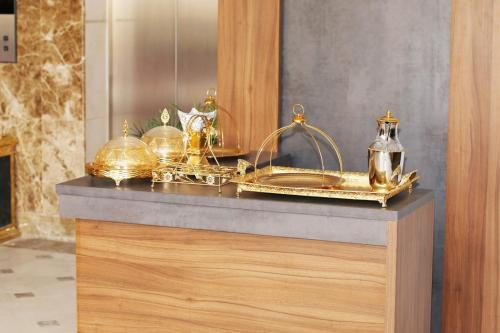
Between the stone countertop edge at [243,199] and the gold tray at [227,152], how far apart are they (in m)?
0.72

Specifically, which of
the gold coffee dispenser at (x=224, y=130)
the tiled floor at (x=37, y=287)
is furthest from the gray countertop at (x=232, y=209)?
the tiled floor at (x=37, y=287)

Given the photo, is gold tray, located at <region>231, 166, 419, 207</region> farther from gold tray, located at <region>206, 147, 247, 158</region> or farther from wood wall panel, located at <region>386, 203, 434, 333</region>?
gold tray, located at <region>206, 147, 247, 158</region>

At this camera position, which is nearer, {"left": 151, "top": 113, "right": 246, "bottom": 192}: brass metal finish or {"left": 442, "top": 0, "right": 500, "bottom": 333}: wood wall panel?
{"left": 151, "top": 113, "right": 246, "bottom": 192}: brass metal finish

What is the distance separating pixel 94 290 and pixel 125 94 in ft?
11.4

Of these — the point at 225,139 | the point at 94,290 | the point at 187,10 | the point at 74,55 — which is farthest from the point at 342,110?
the point at 74,55

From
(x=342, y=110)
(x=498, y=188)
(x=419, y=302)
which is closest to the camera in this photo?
(x=419, y=302)

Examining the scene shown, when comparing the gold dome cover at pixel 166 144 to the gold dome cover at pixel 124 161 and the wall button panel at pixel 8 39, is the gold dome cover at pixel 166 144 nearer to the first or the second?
the gold dome cover at pixel 124 161

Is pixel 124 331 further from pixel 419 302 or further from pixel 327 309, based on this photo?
pixel 419 302

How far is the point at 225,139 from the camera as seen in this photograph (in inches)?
185

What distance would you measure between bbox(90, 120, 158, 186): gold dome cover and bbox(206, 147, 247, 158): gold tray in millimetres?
602

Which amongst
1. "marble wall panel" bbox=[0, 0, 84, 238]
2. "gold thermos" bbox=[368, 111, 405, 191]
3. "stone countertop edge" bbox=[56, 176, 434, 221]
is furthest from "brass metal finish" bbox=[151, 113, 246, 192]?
"marble wall panel" bbox=[0, 0, 84, 238]

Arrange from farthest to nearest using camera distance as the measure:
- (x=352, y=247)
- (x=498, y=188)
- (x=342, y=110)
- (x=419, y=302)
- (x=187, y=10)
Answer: (x=187, y=10) < (x=342, y=110) < (x=498, y=188) < (x=419, y=302) < (x=352, y=247)

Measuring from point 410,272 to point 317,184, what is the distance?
0.53 metres

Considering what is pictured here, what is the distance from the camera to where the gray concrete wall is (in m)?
4.24
